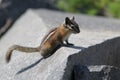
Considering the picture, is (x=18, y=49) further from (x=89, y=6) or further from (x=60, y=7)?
(x=60, y=7)

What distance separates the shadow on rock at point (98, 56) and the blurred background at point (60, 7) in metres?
3.68

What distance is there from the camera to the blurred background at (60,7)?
413 inches

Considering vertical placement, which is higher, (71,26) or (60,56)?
(71,26)

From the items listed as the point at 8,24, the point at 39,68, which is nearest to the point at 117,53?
the point at 39,68

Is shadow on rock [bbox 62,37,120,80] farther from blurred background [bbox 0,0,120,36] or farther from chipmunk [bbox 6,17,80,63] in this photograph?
blurred background [bbox 0,0,120,36]

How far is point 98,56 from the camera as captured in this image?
18.8 feet

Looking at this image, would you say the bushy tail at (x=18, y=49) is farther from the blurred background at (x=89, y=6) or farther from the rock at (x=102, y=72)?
the blurred background at (x=89, y=6)

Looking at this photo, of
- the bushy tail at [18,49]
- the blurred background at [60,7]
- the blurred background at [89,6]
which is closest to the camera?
the bushy tail at [18,49]

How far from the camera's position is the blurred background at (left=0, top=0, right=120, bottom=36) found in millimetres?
10480

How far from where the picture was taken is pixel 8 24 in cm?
1005

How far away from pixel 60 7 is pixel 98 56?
6948 millimetres

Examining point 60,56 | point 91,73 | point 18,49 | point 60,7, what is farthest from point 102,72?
point 60,7

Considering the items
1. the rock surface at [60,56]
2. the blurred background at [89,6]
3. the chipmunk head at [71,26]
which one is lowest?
the blurred background at [89,6]

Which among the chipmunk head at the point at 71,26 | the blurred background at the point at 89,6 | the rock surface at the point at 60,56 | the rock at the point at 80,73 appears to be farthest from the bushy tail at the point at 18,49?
the blurred background at the point at 89,6
